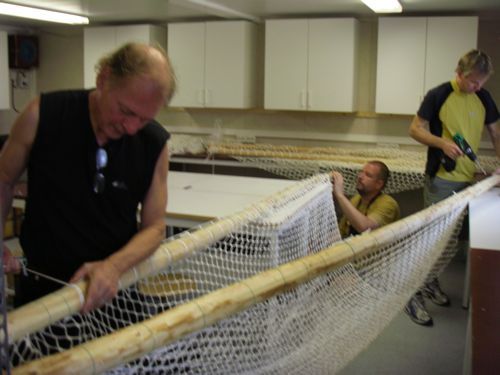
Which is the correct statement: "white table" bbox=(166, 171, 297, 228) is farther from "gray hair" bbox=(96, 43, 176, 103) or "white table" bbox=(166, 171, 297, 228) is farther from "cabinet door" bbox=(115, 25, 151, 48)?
"cabinet door" bbox=(115, 25, 151, 48)

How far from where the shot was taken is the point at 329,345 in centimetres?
176

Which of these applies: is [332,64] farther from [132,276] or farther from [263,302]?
[132,276]

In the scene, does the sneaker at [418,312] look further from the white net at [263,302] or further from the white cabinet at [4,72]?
the white cabinet at [4,72]

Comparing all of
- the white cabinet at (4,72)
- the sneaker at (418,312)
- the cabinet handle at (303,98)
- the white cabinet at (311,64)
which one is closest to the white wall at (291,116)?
the white cabinet at (311,64)

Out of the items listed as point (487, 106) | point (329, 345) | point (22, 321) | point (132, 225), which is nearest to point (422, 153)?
point (487, 106)

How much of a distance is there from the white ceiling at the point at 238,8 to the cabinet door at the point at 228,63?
5.2 inches

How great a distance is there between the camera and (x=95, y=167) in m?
1.41

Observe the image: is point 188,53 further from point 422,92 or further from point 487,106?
point 487,106

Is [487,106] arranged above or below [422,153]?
above

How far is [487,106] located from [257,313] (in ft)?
7.93

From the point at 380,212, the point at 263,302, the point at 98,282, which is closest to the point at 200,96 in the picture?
the point at 380,212

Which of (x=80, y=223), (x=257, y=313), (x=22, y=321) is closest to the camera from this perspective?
(x=22, y=321)

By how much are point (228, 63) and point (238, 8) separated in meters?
0.67

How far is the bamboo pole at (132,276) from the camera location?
100 cm
